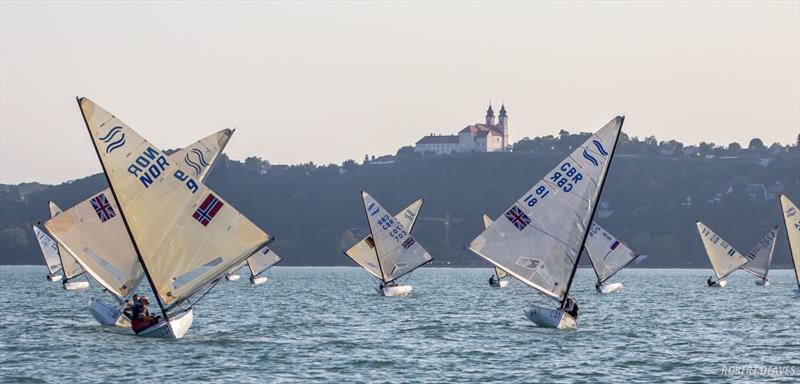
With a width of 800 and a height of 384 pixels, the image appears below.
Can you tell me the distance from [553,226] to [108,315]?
18.0m

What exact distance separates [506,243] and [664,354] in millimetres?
9398

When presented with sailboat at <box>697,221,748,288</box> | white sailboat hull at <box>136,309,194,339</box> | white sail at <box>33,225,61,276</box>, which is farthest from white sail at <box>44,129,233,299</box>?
sailboat at <box>697,221,748,288</box>

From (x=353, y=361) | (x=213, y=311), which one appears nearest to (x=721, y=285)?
(x=213, y=311)

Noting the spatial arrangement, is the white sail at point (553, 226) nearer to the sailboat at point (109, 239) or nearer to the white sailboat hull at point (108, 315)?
the sailboat at point (109, 239)

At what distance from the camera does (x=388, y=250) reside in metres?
87.2

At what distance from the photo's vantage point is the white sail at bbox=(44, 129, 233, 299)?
176ft

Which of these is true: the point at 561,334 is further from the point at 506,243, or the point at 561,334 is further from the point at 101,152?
the point at 101,152

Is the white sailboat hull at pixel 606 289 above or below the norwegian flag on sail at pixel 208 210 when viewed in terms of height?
below

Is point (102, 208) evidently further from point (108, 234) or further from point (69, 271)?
point (69, 271)

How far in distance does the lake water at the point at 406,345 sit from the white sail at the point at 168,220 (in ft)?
8.11

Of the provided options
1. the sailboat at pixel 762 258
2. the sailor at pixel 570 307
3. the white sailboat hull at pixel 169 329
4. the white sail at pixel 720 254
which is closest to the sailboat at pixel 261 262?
the white sail at pixel 720 254

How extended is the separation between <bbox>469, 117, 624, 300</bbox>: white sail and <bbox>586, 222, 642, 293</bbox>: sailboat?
133 ft

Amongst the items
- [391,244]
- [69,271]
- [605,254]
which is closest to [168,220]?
[391,244]

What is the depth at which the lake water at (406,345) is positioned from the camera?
4175 cm
